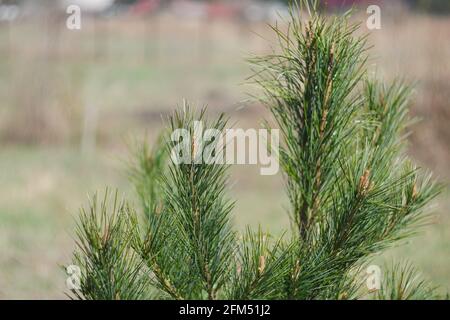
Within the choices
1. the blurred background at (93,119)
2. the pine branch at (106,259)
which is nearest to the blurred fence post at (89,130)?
the blurred background at (93,119)

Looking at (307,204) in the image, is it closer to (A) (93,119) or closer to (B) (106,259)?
(B) (106,259)

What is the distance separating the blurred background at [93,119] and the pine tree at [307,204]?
260cm

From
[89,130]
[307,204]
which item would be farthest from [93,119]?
[307,204]

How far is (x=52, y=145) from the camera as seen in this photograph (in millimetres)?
11180

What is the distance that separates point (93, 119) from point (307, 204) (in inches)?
359

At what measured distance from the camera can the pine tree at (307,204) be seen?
88.8 inches

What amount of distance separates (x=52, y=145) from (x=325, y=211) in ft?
30.1

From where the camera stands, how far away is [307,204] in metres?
2.45

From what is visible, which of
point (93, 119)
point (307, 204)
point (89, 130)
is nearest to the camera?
point (307, 204)

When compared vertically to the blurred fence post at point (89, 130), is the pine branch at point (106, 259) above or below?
below

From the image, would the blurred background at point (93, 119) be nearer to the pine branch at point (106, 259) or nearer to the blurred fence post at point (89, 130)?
the blurred fence post at point (89, 130)

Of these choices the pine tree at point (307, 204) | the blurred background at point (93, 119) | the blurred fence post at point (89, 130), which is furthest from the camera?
the blurred fence post at point (89, 130)

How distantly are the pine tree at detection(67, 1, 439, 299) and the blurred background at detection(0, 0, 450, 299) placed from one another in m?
2.60
